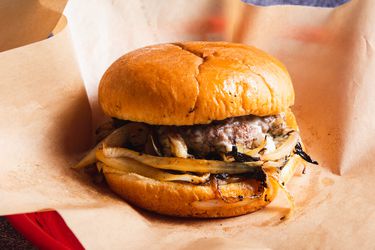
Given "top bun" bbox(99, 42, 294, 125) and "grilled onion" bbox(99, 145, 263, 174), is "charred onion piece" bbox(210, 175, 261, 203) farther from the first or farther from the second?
"top bun" bbox(99, 42, 294, 125)

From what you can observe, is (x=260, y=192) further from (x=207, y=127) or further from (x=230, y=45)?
(x=230, y=45)

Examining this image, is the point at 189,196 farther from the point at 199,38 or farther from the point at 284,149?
the point at 199,38

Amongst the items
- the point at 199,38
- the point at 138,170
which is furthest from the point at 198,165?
the point at 199,38

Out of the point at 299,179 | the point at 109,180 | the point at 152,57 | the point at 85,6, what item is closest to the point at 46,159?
the point at 109,180

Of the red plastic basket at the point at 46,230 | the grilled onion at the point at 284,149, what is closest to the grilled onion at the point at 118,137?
the red plastic basket at the point at 46,230

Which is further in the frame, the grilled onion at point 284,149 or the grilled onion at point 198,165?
the grilled onion at point 284,149

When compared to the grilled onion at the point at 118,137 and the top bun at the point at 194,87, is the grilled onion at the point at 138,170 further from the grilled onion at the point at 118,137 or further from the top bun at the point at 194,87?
the top bun at the point at 194,87

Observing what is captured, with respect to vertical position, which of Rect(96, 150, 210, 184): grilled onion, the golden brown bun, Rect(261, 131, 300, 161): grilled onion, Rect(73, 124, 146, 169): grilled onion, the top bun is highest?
the top bun

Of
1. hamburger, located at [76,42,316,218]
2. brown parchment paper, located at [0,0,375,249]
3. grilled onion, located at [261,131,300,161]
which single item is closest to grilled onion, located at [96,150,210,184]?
hamburger, located at [76,42,316,218]
